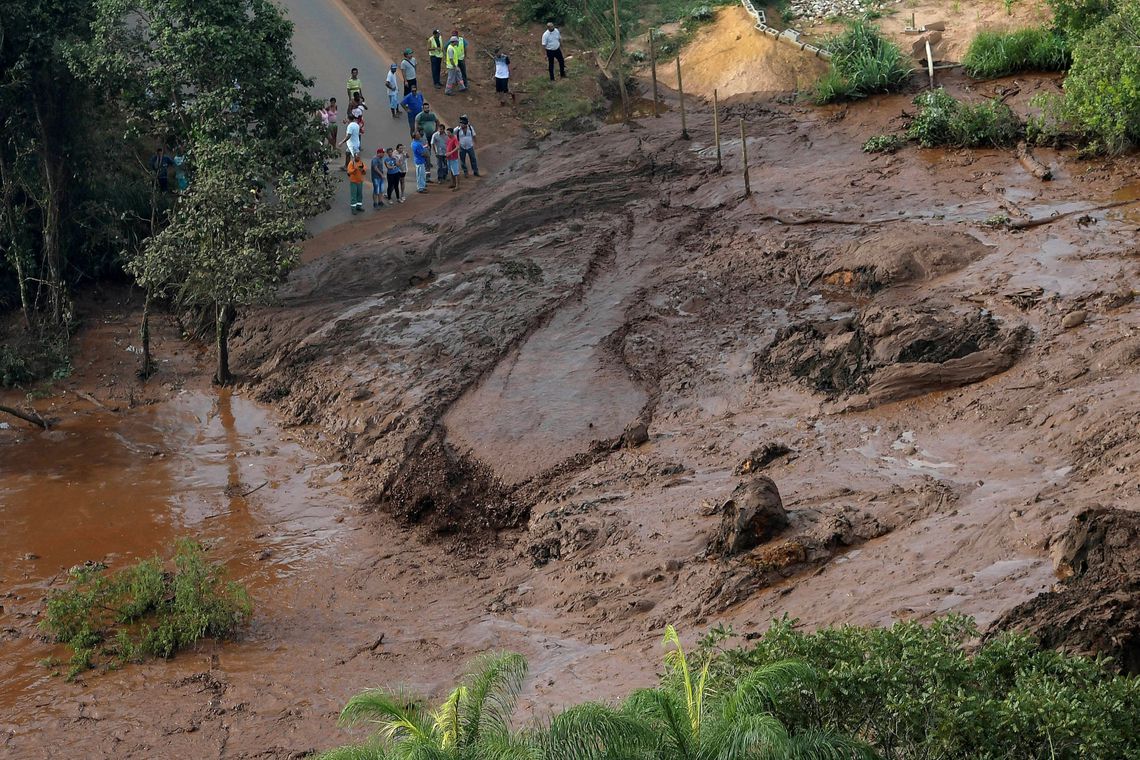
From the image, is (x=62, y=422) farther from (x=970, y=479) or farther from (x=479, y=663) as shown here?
(x=970, y=479)

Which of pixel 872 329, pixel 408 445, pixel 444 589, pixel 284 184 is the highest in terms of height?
pixel 284 184

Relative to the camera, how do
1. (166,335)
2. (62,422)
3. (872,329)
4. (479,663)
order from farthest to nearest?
(166,335) → (62,422) → (872,329) → (479,663)

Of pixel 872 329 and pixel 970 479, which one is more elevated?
pixel 872 329

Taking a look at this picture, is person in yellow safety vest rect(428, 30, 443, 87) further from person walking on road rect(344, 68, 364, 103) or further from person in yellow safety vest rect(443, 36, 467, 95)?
person walking on road rect(344, 68, 364, 103)

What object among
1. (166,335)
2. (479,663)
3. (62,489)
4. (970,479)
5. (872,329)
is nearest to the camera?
(479,663)

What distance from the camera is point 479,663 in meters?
9.27

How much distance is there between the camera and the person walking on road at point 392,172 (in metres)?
24.4

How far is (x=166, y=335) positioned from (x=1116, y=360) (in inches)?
638

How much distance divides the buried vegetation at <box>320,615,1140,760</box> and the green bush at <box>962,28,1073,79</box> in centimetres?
1787

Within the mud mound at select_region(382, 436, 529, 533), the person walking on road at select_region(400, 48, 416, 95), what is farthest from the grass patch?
the mud mound at select_region(382, 436, 529, 533)

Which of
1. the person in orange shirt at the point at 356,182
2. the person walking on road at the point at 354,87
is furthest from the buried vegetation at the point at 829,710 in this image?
the person walking on road at the point at 354,87

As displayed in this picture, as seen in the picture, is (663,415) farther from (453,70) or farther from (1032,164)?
(453,70)

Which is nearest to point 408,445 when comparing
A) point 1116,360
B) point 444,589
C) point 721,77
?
point 444,589

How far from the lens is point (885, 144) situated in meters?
22.7
